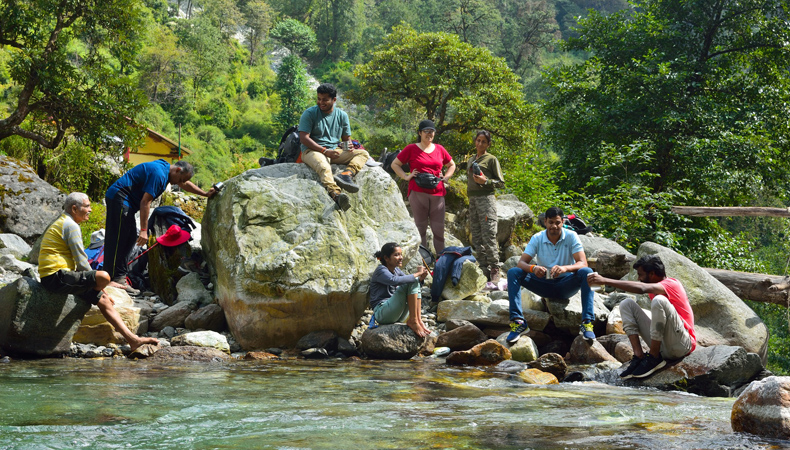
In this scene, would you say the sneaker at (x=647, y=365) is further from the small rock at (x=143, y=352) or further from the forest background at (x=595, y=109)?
the forest background at (x=595, y=109)

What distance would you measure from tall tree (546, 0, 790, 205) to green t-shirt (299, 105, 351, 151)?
9680 millimetres

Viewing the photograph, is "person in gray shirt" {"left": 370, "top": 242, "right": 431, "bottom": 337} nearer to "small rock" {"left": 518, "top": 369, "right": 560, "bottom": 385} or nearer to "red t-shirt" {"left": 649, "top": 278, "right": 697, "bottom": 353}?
"small rock" {"left": 518, "top": 369, "right": 560, "bottom": 385}

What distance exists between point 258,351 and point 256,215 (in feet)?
5.45

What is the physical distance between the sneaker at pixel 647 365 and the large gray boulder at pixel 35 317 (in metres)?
5.52

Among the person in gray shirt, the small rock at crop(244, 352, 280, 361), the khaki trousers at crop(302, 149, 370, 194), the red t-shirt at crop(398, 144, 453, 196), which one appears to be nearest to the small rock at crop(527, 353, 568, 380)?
the person in gray shirt

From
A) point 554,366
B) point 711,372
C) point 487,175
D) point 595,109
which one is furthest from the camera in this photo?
point 595,109

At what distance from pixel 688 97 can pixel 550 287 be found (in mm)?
13103

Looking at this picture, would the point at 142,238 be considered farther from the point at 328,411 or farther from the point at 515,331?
the point at 515,331

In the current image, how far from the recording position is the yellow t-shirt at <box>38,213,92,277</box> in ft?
20.3

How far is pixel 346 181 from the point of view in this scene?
8.49 metres

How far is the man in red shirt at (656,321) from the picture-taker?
5.92 meters

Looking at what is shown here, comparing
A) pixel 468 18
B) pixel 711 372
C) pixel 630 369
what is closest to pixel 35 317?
pixel 630 369

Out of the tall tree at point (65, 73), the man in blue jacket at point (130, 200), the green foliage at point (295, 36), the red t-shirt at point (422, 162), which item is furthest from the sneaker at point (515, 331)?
the green foliage at point (295, 36)

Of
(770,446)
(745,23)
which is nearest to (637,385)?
(770,446)
